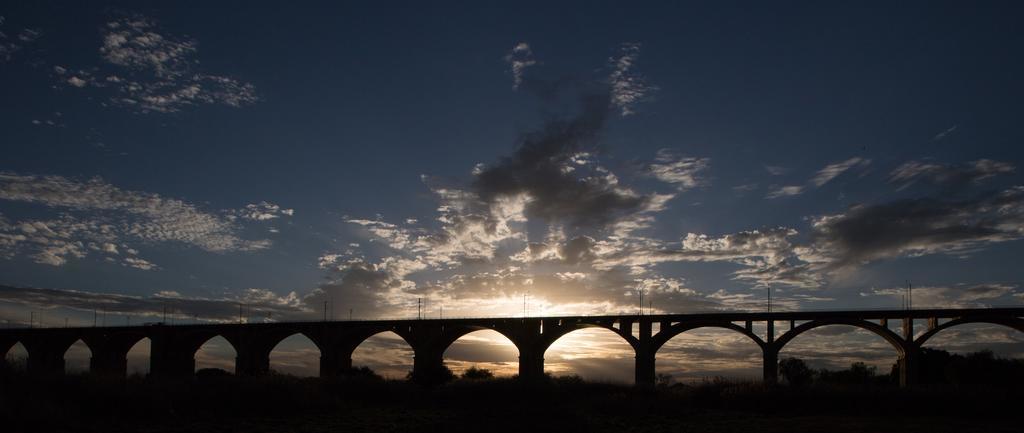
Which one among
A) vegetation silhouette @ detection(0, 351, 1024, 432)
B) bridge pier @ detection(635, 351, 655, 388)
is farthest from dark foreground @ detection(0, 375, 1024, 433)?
bridge pier @ detection(635, 351, 655, 388)

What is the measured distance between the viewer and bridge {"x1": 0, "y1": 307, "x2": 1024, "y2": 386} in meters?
47.9

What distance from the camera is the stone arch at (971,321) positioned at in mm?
45594

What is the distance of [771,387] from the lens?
112 ft

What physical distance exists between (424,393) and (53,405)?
18011 mm

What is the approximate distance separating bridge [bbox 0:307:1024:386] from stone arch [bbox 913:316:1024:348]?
6 cm

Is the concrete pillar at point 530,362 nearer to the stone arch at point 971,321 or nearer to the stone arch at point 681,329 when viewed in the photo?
the stone arch at point 681,329

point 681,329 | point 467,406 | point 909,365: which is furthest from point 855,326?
point 467,406

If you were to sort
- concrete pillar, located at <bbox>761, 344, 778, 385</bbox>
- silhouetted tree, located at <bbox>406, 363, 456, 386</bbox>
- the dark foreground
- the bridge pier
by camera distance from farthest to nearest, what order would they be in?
silhouetted tree, located at <bbox>406, 363, 456, 386</bbox> → the bridge pier → concrete pillar, located at <bbox>761, 344, 778, 385</bbox> → the dark foreground

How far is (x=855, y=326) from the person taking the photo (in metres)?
50.5

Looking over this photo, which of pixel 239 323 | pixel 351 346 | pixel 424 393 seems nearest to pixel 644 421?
pixel 424 393

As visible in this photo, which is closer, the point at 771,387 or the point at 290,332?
the point at 771,387

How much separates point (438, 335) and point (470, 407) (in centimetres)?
3155

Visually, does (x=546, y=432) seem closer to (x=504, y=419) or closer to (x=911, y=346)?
(x=504, y=419)

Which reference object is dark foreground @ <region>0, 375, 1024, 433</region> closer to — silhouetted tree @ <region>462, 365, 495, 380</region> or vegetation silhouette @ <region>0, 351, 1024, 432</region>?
vegetation silhouette @ <region>0, 351, 1024, 432</region>
